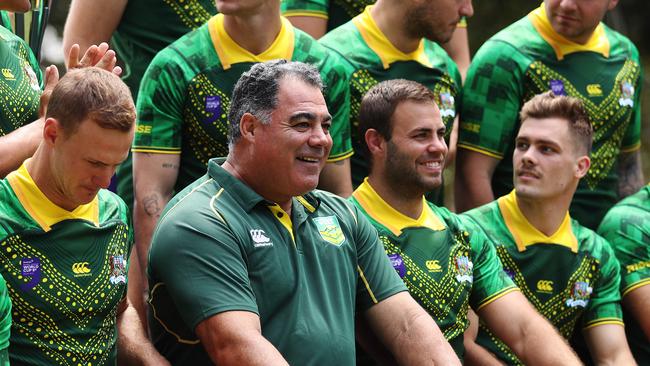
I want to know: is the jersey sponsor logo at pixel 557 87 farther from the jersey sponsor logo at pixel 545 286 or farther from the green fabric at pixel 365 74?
the jersey sponsor logo at pixel 545 286

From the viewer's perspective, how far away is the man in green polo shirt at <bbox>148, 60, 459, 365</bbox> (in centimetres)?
426

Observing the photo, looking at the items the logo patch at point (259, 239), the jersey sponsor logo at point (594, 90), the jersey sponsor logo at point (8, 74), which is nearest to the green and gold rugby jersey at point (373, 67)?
the jersey sponsor logo at point (594, 90)

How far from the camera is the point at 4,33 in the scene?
505 centimetres

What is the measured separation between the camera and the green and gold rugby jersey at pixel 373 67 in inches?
233

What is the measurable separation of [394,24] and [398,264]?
1.26m

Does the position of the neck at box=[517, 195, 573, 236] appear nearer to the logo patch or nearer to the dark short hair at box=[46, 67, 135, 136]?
the logo patch

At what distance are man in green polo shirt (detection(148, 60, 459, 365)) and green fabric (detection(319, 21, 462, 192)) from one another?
41.2 inches

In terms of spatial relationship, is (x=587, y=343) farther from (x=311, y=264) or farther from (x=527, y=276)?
(x=311, y=264)

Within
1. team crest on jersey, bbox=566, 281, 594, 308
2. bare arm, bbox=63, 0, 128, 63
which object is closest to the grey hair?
bare arm, bbox=63, 0, 128, 63

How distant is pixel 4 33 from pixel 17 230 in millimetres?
1033

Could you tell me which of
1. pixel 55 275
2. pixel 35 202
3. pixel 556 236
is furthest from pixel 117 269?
pixel 556 236

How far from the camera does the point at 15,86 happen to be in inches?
194

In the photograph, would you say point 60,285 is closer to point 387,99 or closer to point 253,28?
point 253,28

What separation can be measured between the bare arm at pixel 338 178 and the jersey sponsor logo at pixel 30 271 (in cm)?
159
